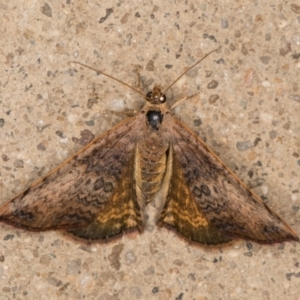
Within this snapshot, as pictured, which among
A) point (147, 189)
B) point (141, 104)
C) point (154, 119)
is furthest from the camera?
point (141, 104)

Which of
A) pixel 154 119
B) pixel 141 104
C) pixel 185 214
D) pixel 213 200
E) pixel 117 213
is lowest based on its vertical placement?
pixel 117 213

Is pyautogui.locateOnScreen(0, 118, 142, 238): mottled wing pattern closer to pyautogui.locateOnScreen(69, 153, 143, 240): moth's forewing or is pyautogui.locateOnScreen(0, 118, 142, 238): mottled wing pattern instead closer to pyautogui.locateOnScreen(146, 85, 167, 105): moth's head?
pyautogui.locateOnScreen(69, 153, 143, 240): moth's forewing

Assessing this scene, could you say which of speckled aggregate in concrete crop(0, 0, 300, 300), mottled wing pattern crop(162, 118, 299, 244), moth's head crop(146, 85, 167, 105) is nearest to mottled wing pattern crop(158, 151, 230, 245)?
mottled wing pattern crop(162, 118, 299, 244)

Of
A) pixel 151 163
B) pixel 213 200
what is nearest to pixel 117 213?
pixel 151 163

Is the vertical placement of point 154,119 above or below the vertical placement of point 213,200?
above

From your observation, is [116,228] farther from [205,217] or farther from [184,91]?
[184,91]

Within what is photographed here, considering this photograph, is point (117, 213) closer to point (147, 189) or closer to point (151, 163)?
point (147, 189)

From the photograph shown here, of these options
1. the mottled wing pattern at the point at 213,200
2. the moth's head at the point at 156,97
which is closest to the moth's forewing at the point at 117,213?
the mottled wing pattern at the point at 213,200

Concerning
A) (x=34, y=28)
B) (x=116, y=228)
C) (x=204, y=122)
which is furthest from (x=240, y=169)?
(x=34, y=28)

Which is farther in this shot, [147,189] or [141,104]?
[141,104]
